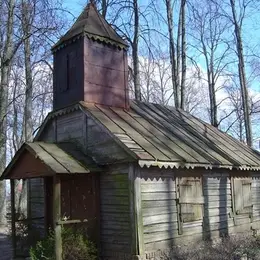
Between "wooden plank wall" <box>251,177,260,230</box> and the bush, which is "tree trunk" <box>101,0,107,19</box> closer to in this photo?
"wooden plank wall" <box>251,177,260,230</box>

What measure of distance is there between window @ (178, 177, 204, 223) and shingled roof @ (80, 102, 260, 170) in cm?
67

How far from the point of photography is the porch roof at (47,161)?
9836 mm

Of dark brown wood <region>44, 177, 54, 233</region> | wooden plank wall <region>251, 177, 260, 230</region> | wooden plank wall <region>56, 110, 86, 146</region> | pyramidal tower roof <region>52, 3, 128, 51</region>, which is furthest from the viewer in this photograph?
wooden plank wall <region>251, 177, 260, 230</region>

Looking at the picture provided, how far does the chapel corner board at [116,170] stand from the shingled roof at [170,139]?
0.05 meters

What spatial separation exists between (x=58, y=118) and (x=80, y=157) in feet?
8.29

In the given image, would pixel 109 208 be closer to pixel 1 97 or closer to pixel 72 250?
pixel 72 250

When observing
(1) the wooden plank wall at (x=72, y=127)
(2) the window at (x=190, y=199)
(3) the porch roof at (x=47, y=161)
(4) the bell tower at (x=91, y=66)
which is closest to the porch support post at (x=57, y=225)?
Answer: (3) the porch roof at (x=47, y=161)

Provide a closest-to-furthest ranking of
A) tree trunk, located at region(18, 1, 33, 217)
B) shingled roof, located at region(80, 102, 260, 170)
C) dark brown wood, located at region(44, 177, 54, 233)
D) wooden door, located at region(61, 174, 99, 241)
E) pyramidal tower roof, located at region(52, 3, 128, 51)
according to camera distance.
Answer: shingled roof, located at region(80, 102, 260, 170) → wooden door, located at region(61, 174, 99, 241) → dark brown wood, located at region(44, 177, 54, 233) → pyramidal tower roof, located at region(52, 3, 128, 51) → tree trunk, located at region(18, 1, 33, 217)

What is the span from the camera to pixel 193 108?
43.0 metres

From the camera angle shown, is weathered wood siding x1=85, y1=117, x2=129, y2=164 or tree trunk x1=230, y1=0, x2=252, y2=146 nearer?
weathered wood siding x1=85, y1=117, x2=129, y2=164

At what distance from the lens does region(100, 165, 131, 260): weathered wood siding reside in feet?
33.4

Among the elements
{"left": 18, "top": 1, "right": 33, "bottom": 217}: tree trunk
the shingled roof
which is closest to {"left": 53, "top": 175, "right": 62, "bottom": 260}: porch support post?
the shingled roof

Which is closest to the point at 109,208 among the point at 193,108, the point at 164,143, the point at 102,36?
the point at 164,143

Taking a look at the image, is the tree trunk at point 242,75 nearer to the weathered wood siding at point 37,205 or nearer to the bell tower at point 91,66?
the bell tower at point 91,66
